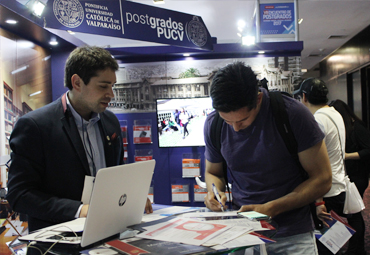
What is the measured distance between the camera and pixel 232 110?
140 centimetres

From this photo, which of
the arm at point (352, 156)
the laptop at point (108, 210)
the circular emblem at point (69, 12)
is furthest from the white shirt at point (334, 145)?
the circular emblem at point (69, 12)

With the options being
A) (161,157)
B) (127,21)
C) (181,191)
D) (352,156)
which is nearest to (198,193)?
(181,191)

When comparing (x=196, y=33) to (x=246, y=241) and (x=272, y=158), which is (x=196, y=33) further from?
(x=246, y=241)

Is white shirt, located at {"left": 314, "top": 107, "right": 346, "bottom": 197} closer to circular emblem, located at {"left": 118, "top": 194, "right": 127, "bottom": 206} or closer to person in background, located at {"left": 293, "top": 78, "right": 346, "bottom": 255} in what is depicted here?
person in background, located at {"left": 293, "top": 78, "right": 346, "bottom": 255}

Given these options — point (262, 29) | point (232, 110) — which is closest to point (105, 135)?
point (232, 110)

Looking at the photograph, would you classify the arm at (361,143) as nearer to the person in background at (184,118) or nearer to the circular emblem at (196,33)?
the person in background at (184,118)

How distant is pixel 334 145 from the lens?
8.57ft

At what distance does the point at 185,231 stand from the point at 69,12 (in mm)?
3171

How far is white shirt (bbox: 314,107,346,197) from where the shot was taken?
8.52ft

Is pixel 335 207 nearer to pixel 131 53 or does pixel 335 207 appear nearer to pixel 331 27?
pixel 131 53

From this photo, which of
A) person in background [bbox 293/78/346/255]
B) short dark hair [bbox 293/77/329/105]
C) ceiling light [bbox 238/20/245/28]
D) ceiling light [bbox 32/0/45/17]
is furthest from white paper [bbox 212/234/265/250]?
ceiling light [bbox 238/20/245/28]

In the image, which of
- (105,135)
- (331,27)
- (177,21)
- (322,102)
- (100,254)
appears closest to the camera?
(100,254)

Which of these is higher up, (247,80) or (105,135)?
(247,80)

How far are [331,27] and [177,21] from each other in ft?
19.8
